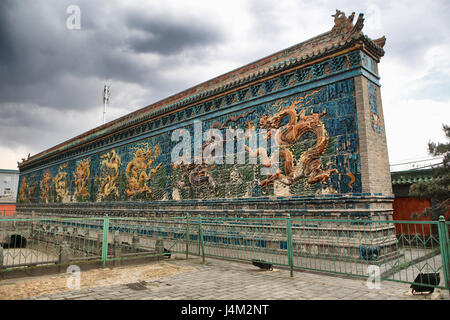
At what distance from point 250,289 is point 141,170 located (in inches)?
453

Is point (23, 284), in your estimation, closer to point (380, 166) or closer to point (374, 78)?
point (380, 166)

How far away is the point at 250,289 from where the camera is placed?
485cm

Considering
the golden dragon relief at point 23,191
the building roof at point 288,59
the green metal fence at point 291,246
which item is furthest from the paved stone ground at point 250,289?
the golden dragon relief at point 23,191

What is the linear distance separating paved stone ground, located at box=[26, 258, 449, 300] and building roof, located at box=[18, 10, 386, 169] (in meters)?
6.07

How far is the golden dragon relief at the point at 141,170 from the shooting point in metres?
14.6

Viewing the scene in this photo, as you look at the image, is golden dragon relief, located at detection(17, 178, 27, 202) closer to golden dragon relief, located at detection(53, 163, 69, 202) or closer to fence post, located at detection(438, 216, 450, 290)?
golden dragon relief, located at detection(53, 163, 69, 202)

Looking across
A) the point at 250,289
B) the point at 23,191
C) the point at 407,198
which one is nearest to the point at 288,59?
the point at 407,198

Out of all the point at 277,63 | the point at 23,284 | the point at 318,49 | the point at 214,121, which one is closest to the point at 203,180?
the point at 214,121

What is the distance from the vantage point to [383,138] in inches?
336

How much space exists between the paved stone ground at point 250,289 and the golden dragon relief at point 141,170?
9096mm

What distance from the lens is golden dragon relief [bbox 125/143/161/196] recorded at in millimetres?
14594

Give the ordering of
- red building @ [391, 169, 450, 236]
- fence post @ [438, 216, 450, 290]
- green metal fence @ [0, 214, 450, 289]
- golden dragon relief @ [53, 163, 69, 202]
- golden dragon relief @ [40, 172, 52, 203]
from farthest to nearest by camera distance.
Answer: golden dragon relief @ [40, 172, 52, 203] → golden dragon relief @ [53, 163, 69, 202] → red building @ [391, 169, 450, 236] → green metal fence @ [0, 214, 450, 289] → fence post @ [438, 216, 450, 290]

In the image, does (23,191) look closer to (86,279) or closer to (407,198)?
(86,279)

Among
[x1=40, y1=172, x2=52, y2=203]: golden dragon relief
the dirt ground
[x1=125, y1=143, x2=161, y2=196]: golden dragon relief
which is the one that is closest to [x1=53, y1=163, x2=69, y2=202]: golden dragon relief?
[x1=40, y1=172, x2=52, y2=203]: golden dragon relief
